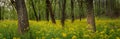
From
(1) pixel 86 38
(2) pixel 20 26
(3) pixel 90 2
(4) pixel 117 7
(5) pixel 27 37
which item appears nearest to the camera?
(1) pixel 86 38

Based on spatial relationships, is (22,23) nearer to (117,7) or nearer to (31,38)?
(31,38)

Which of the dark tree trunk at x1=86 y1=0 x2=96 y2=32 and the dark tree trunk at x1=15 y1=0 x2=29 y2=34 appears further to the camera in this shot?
the dark tree trunk at x1=86 y1=0 x2=96 y2=32

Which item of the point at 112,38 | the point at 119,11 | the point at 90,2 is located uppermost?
the point at 90,2

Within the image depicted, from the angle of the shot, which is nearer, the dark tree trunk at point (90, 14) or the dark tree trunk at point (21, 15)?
the dark tree trunk at point (21, 15)

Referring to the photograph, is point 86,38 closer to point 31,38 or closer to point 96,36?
point 96,36

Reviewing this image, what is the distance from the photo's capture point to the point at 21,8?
12328mm

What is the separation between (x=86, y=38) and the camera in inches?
319

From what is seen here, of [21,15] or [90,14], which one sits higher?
[21,15]

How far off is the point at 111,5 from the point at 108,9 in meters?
2.00

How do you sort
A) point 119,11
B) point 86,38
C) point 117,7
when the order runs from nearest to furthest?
1. point 86,38
2. point 119,11
3. point 117,7

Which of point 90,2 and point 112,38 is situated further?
point 90,2

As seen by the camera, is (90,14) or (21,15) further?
(90,14)

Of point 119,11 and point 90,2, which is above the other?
point 90,2

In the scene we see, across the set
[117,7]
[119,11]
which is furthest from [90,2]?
[117,7]
